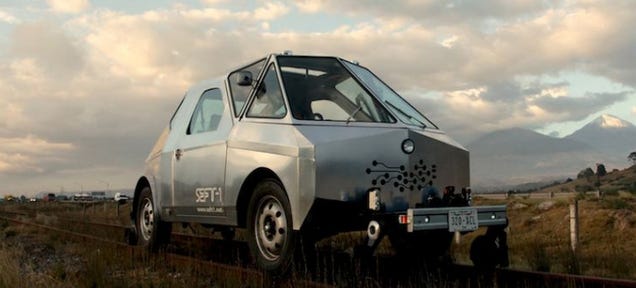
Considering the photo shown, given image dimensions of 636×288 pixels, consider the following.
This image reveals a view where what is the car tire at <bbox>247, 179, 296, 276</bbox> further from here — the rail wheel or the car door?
the rail wheel

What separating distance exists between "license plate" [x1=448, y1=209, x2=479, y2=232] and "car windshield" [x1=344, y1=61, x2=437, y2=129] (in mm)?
1262

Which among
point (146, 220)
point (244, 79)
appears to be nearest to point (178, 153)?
point (146, 220)

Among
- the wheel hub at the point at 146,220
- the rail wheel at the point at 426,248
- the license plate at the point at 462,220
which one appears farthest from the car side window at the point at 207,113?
the license plate at the point at 462,220

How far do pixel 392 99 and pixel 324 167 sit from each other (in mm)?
1801

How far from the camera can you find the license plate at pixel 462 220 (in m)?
5.67

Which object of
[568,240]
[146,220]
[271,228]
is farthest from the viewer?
[568,240]

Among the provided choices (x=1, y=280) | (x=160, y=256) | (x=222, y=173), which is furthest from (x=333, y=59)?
(x=1, y=280)

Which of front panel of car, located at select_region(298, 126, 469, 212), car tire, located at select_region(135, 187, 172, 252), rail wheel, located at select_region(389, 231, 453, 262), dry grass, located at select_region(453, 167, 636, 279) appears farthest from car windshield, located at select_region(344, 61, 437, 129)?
car tire, located at select_region(135, 187, 172, 252)

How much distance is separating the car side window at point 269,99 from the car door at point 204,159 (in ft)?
1.52

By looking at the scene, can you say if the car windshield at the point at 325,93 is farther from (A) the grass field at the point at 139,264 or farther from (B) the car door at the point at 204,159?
(A) the grass field at the point at 139,264

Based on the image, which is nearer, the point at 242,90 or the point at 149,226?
the point at 242,90

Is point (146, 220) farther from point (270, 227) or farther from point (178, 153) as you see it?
point (270, 227)

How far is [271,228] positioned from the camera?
6.38m

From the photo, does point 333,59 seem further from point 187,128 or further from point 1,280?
point 1,280
